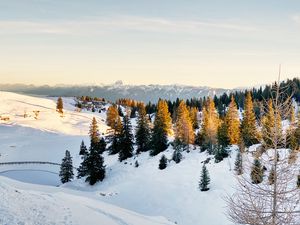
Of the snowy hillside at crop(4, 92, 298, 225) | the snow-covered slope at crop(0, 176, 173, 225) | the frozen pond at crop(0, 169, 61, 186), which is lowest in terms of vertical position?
the frozen pond at crop(0, 169, 61, 186)

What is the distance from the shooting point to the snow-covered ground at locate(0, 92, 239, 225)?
21562mm

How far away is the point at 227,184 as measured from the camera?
44.9 metres

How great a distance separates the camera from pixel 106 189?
53.1m

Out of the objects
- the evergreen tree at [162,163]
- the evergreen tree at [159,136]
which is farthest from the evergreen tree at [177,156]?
the evergreen tree at [159,136]

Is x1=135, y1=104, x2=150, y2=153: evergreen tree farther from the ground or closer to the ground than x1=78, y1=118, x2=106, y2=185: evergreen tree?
farther from the ground

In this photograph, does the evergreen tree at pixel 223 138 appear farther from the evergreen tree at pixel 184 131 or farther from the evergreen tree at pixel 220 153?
the evergreen tree at pixel 184 131

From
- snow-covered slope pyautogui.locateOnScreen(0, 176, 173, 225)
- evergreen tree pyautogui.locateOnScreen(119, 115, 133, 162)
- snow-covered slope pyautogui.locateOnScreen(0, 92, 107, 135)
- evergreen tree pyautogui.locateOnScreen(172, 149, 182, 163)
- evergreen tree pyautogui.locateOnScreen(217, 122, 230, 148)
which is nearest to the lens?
snow-covered slope pyautogui.locateOnScreen(0, 176, 173, 225)

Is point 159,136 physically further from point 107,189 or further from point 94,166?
point 107,189

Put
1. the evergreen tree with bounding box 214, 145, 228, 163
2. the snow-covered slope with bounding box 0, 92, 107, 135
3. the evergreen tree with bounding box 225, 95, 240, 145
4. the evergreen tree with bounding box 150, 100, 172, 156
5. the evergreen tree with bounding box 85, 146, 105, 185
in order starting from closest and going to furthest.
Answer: the evergreen tree with bounding box 214, 145, 228, 163, the evergreen tree with bounding box 85, 146, 105, 185, the evergreen tree with bounding box 225, 95, 240, 145, the evergreen tree with bounding box 150, 100, 172, 156, the snow-covered slope with bounding box 0, 92, 107, 135

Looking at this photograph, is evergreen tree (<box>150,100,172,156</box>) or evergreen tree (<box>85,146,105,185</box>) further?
evergreen tree (<box>150,100,172,156</box>)

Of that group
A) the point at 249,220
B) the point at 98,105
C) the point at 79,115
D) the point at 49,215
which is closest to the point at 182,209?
the point at 49,215

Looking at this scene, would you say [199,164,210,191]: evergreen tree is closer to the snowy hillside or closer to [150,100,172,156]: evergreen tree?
the snowy hillside

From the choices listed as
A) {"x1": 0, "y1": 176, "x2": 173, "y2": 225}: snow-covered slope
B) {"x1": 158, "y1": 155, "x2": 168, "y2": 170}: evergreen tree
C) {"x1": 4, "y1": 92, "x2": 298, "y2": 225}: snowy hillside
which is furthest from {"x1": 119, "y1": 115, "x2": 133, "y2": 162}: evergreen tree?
{"x1": 0, "y1": 176, "x2": 173, "y2": 225}: snow-covered slope

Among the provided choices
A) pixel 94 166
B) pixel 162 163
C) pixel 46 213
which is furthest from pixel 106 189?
pixel 46 213
